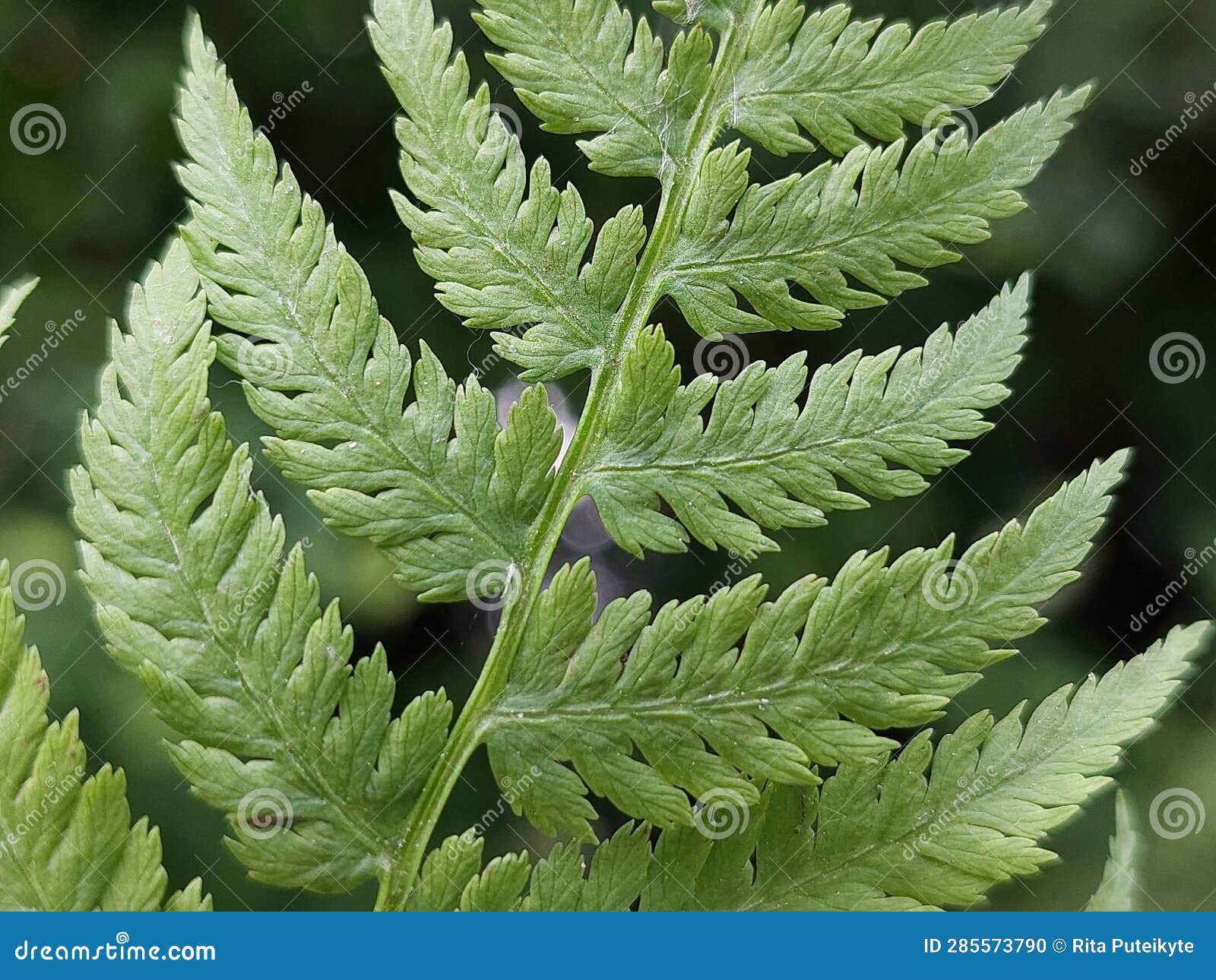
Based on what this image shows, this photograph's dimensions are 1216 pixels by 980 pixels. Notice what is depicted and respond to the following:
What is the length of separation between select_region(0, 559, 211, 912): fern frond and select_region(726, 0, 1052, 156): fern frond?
71 cm

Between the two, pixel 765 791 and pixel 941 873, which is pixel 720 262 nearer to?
pixel 765 791

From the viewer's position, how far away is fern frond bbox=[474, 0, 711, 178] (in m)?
0.92

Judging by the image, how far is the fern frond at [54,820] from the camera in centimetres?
85

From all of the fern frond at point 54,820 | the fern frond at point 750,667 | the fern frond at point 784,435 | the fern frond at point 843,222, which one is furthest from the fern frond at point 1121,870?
the fern frond at point 54,820

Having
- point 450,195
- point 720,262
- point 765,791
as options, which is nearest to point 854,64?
point 720,262

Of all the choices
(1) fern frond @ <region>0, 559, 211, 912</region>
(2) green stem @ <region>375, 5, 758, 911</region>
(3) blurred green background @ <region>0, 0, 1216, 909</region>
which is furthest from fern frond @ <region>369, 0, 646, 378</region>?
(3) blurred green background @ <region>0, 0, 1216, 909</region>

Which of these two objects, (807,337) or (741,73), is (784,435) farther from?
(807,337)

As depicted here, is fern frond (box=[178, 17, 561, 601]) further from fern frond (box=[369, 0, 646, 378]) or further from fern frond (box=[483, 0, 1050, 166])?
fern frond (box=[483, 0, 1050, 166])

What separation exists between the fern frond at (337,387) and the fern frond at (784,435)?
91mm

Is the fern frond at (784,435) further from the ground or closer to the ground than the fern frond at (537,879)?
further from the ground

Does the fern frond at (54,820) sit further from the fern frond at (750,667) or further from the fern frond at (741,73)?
the fern frond at (741,73)

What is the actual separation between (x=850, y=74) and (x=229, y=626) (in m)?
0.76

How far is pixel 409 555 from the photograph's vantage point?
37.0 inches

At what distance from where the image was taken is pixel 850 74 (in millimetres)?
949
